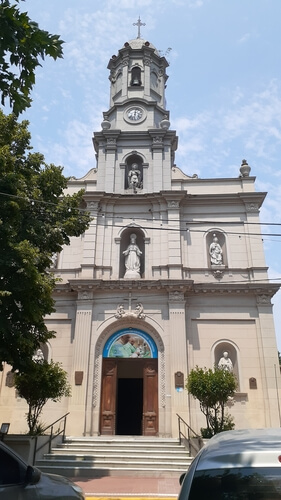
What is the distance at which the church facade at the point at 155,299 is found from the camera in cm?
1709

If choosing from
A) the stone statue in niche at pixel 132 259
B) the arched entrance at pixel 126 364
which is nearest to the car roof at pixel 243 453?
the arched entrance at pixel 126 364

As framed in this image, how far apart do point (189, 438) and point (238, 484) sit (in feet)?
41.6

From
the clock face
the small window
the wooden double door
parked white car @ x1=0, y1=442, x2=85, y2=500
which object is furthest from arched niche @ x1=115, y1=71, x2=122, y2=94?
parked white car @ x1=0, y1=442, x2=85, y2=500

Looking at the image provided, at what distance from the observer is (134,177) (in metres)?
22.0

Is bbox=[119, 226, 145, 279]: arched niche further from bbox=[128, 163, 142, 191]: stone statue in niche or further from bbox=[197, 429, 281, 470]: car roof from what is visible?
bbox=[197, 429, 281, 470]: car roof

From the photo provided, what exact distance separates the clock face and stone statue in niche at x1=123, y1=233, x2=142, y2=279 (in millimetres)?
7840

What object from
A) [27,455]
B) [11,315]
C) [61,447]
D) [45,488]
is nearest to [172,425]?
[61,447]

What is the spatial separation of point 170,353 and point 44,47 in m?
14.0

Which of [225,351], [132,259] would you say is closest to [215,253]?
[132,259]

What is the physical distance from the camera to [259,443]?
3031 mm

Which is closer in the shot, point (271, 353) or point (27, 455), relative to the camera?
point (27, 455)

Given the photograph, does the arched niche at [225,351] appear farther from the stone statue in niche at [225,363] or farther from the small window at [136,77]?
the small window at [136,77]

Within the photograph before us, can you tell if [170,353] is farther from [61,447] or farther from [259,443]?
[259,443]

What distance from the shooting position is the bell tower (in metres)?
21.8
